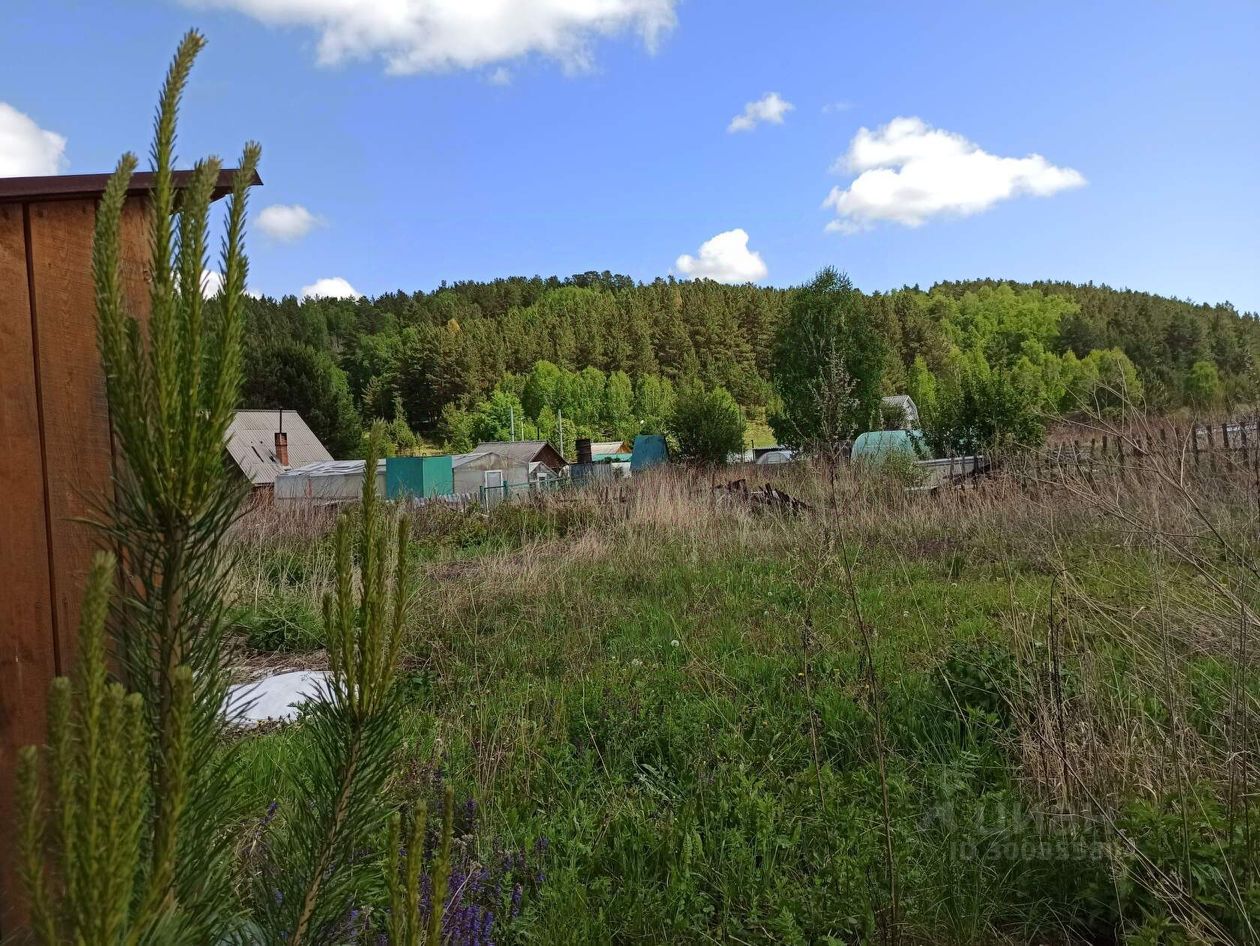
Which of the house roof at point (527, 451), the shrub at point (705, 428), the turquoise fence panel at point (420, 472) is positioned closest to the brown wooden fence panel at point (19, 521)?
the shrub at point (705, 428)

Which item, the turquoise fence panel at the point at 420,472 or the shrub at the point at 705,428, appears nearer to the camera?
the shrub at the point at 705,428


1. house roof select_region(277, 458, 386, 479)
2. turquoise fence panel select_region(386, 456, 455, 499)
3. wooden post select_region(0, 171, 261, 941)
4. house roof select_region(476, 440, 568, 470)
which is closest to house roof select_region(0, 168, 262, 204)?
wooden post select_region(0, 171, 261, 941)

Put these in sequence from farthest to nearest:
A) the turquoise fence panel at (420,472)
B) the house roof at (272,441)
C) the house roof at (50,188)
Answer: the house roof at (272,441), the turquoise fence panel at (420,472), the house roof at (50,188)

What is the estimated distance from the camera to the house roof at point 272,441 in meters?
34.1

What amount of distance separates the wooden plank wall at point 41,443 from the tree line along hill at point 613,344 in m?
44.9

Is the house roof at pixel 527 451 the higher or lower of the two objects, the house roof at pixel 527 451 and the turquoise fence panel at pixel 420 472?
the higher

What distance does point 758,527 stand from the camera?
28.3ft

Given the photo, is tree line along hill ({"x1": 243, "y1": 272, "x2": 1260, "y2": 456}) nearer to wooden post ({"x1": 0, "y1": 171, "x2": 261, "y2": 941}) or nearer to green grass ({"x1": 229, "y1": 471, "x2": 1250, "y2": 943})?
green grass ({"x1": 229, "y1": 471, "x2": 1250, "y2": 943})

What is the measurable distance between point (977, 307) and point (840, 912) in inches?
3780

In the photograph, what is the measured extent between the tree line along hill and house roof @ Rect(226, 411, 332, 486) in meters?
3.10

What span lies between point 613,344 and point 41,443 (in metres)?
85.2

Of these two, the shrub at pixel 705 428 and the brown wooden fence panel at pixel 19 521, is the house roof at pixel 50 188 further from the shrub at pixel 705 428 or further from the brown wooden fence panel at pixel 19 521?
the shrub at pixel 705 428

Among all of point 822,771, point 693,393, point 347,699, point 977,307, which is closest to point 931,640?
point 822,771

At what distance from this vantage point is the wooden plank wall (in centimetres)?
141
